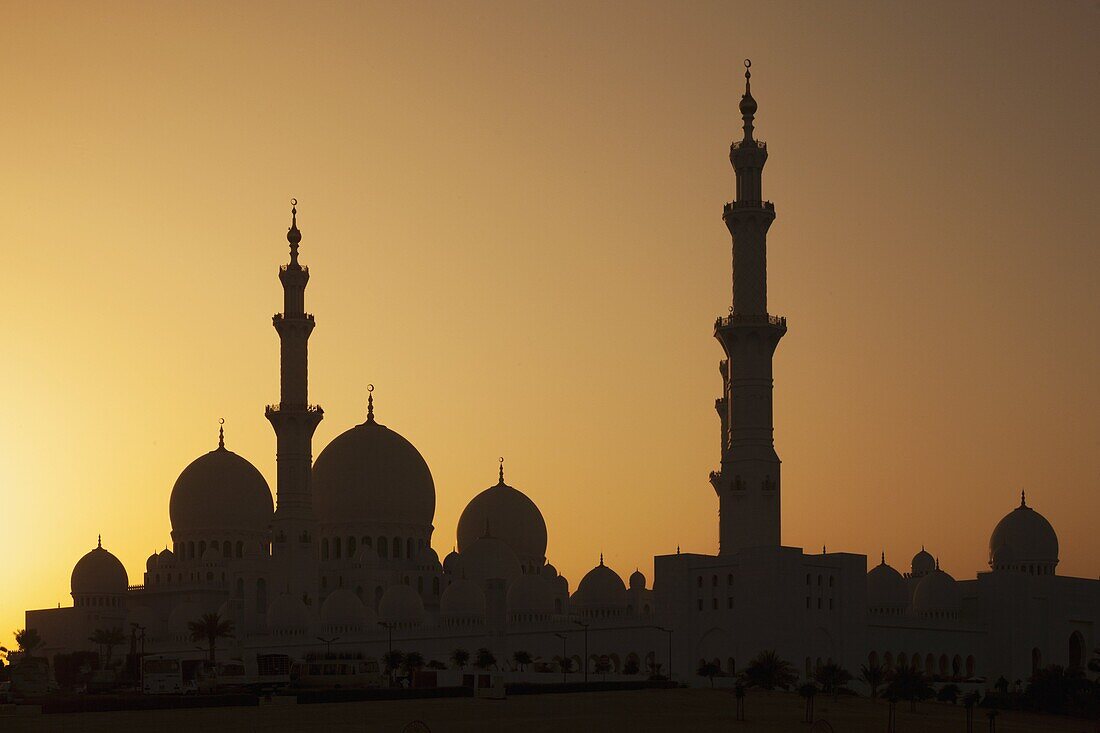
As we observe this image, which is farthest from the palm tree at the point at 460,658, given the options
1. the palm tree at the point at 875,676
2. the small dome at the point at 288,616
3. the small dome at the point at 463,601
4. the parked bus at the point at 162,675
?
the palm tree at the point at 875,676

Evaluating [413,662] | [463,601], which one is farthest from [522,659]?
[463,601]

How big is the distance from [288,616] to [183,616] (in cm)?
1012

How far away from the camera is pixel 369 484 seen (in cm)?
9819

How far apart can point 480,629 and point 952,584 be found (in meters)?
23.6

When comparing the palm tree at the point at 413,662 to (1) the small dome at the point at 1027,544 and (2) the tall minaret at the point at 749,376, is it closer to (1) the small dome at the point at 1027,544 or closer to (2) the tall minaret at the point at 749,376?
(2) the tall minaret at the point at 749,376

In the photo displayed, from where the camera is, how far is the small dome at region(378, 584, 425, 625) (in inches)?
3529

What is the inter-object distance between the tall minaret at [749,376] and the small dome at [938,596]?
48.8 ft

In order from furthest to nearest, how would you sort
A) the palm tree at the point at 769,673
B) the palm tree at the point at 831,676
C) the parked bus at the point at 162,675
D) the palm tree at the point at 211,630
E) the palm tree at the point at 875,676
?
the palm tree at the point at 211,630 → the parked bus at the point at 162,675 → the palm tree at the point at 831,676 → the palm tree at the point at 875,676 → the palm tree at the point at 769,673

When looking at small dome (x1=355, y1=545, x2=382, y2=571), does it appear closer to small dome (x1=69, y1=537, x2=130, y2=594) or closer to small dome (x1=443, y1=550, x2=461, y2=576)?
small dome (x1=443, y1=550, x2=461, y2=576)

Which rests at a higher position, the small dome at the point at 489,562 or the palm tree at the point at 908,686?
the small dome at the point at 489,562

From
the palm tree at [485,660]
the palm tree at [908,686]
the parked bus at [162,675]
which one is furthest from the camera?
the palm tree at [485,660]

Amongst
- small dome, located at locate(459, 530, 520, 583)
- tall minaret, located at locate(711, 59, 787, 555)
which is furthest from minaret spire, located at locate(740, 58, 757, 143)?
small dome, located at locate(459, 530, 520, 583)

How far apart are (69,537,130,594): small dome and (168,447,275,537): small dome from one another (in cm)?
515

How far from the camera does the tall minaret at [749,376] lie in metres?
74.8
